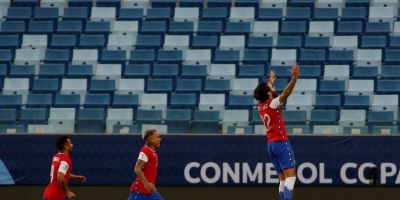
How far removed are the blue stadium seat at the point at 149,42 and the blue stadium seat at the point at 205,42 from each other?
76cm

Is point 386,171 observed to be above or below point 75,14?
below

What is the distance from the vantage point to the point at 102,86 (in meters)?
19.7

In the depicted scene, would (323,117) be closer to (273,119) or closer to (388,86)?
(388,86)

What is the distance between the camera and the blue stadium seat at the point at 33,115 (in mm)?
18578

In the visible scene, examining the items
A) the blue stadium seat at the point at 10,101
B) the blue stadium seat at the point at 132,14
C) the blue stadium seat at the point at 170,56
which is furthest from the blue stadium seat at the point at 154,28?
the blue stadium seat at the point at 10,101

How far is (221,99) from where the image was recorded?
1892cm

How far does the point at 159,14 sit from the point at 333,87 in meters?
4.78

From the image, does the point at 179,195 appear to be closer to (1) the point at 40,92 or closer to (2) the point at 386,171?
(2) the point at 386,171

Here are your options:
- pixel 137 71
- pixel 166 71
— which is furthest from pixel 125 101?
pixel 166 71

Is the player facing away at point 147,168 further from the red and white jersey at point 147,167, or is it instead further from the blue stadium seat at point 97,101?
the blue stadium seat at point 97,101

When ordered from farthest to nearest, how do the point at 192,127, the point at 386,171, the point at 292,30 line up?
the point at 292,30 → the point at 192,127 → the point at 386,171

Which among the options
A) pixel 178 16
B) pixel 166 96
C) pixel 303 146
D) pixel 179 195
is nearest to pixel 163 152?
pixel 179 195

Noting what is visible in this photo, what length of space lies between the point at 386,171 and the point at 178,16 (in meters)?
7.89

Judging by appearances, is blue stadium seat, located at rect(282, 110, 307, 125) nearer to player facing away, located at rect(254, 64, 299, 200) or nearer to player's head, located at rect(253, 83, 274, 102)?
player facing away, located at rect(254, 64, 299, 200)
